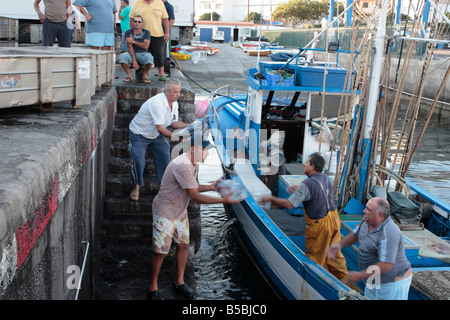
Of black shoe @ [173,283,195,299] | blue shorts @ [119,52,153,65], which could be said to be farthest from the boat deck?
blue shorts @ [119,52,153,65]

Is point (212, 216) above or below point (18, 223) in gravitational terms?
below

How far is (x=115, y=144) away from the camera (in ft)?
21.6

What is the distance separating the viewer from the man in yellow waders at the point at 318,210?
14.8 ft

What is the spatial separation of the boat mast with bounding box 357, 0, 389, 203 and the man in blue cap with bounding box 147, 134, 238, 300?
7.34ft

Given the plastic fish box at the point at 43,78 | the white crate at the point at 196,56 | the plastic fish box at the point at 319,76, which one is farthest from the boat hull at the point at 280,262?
the white crate at the point at 196,56

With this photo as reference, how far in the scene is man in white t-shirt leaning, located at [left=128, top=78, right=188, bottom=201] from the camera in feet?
16.9

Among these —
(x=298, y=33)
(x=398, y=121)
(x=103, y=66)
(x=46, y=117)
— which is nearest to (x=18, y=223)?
(x=46, y=117)

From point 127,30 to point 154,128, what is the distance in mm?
Result: 2867

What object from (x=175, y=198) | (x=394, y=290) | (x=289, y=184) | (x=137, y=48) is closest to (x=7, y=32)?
(x=137, y=48)

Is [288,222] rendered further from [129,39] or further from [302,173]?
[129,39]

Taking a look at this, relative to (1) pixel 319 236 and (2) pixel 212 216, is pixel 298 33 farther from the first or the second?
(1) pixel 319 236

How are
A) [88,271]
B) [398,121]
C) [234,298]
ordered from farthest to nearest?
[398,121] → [234,298] → [88,271]

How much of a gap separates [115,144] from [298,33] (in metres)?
38.3

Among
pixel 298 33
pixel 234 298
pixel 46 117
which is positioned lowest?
pixel 234 298
